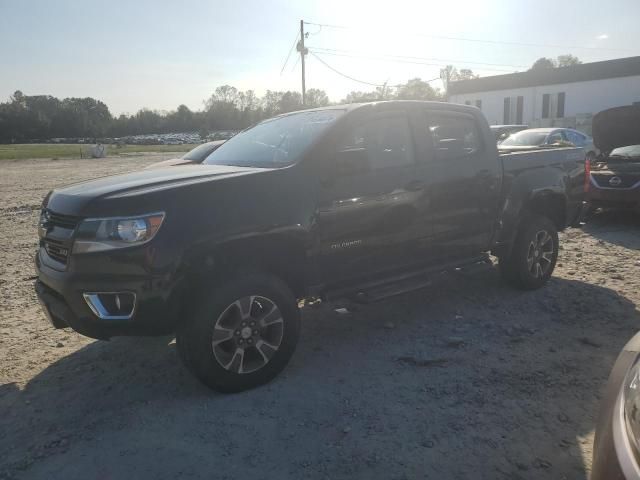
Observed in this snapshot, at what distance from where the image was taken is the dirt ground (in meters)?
2.78

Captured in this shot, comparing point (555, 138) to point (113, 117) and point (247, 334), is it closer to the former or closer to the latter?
point (247, 334)

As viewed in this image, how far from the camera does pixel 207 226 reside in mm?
Result: 3238

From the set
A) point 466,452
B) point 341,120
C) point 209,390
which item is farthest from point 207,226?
point 466,452

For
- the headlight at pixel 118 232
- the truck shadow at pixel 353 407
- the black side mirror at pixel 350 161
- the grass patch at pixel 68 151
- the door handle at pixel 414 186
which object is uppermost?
the black side mirror at pixel 350 161

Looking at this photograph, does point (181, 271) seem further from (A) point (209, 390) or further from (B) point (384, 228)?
(B) point (384, 228)

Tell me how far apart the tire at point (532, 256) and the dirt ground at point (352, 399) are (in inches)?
9.7

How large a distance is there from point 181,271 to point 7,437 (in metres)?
1.42

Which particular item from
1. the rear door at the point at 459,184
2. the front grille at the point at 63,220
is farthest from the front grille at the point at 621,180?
the front grille at the point at 63,220

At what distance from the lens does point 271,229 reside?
11.4ft

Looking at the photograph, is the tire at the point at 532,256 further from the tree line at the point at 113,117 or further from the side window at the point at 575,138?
the tree line at the point at 113,117

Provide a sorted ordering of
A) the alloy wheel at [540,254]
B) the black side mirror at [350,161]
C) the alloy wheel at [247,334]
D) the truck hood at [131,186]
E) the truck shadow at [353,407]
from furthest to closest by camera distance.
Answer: the alloy wheel at [540,254] < the black side mirror at [350,161] < the alloy wheel at [247,334] < the truck hood at [131,186] < the truck shadow at [353,407]

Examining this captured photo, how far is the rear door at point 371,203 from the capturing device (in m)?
3.79

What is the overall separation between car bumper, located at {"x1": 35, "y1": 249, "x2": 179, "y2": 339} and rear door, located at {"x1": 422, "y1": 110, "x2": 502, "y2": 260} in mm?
2324

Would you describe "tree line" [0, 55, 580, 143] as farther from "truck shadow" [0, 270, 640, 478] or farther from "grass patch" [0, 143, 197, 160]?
"truck shadow" [0, 270, 640, 478]
